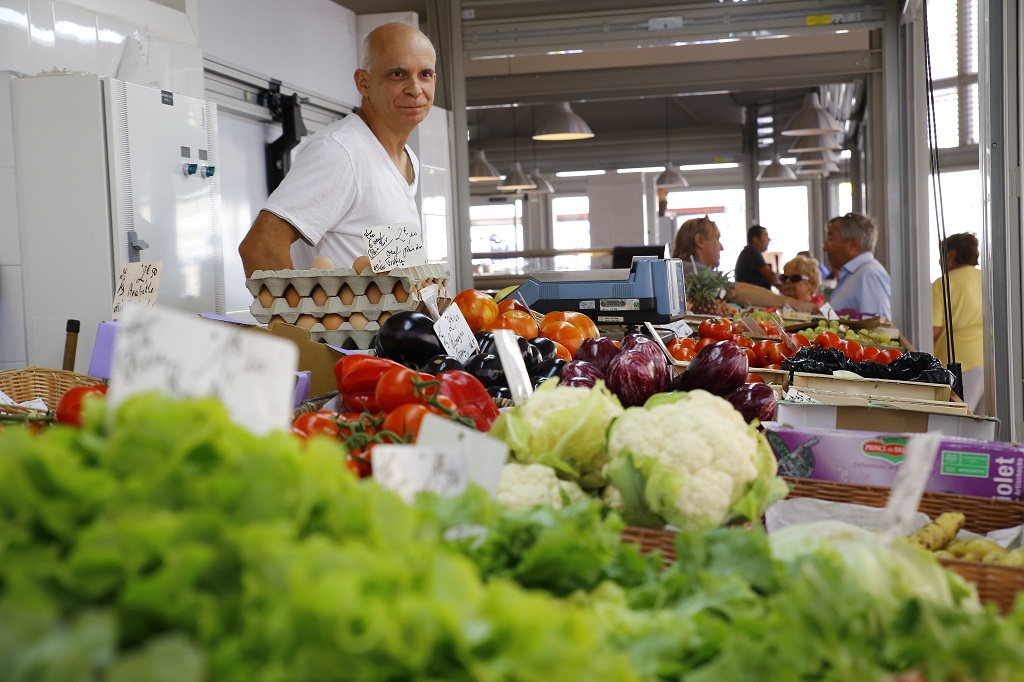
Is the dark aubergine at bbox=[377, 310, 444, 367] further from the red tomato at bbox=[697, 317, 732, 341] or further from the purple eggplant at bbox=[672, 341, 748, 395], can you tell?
the red tomato at bbox=[697, 317, 732, 341]

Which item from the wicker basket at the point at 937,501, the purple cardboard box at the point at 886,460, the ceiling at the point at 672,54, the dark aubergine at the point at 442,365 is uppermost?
the ceiling at the point at 672,54

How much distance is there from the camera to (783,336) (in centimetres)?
372

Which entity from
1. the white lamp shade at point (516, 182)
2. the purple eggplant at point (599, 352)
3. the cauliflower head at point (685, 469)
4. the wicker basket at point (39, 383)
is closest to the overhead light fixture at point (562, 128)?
the white lamp shade at point (516, 182)

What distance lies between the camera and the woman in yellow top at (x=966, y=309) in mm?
5695

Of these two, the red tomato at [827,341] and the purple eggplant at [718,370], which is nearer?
the purple eggplant at [718,370]

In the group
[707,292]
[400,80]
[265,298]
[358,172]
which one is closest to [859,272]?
[707,292]

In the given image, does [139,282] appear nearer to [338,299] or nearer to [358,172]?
[338,299]

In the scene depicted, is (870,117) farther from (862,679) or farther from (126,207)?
(862,679)

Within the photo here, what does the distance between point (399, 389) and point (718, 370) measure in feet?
2.16

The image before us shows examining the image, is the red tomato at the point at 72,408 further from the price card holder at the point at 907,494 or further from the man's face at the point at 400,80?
the man's face at the point at 400,80

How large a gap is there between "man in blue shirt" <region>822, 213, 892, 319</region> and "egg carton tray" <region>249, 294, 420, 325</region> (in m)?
4.56

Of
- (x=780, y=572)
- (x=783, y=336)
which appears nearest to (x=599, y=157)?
(x=783, y=336)

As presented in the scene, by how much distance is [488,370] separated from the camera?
1.80 meters

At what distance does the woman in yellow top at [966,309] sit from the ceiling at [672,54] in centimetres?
173
